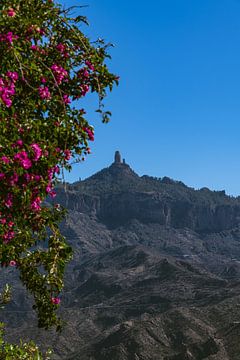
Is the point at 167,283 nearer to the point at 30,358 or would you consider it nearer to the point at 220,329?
the point at 220,329

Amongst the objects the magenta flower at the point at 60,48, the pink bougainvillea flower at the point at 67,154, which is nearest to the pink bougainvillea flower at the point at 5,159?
the pink bougainvillea flower at the point at 67,154

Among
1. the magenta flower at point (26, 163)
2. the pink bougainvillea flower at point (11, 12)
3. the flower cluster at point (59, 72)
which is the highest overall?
the pink bougainvillea flower at point (11, 12)

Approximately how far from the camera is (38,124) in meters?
7.37

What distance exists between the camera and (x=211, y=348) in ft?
281

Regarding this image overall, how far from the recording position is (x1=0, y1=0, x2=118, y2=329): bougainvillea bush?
23.1 ft

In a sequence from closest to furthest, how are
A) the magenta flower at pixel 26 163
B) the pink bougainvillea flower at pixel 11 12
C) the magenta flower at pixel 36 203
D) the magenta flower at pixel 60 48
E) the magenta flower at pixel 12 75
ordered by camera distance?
→ the pink bougainvillea flower at pixel 11 12 → the magenta flower at pixel 26 163 → the magenta flower at pixel 12 75 → the magenta flower at pixel 36 203 → the magenta flower at pixel 60 48

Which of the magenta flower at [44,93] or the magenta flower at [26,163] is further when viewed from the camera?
the magenta flower at [44,93]

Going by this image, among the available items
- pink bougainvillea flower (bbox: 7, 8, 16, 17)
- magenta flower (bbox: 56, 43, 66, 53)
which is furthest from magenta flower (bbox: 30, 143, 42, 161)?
magenta flower (bbox: 56, 43, 66, 53)

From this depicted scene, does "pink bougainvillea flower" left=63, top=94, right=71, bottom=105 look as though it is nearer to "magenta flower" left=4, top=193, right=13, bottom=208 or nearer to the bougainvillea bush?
the bougainvillea bush

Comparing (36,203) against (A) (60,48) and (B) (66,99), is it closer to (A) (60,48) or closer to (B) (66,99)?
(B) (66,99)

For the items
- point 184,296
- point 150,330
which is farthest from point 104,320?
point 150,330

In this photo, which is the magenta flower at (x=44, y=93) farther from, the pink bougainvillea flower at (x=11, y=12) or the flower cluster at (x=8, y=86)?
the pink bougainvillea flower at (x=11, y=12)

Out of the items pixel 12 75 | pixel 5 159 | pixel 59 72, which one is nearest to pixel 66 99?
pixel 59 72

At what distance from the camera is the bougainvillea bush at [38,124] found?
23.1 ft
